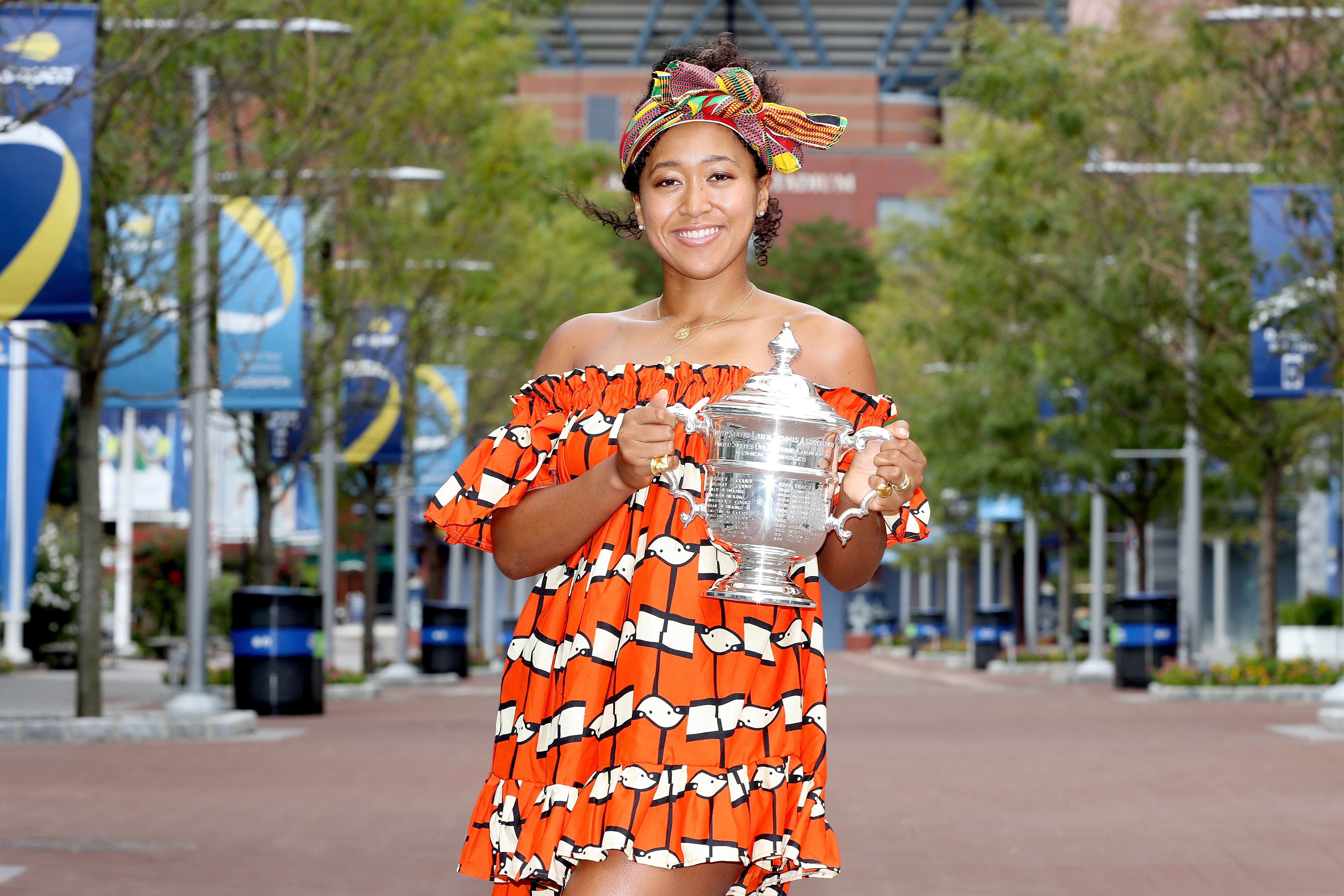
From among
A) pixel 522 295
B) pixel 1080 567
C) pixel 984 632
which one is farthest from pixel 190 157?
pixel 1080 567

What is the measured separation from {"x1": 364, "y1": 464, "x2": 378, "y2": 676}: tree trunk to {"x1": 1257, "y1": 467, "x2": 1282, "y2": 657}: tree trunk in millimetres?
12292

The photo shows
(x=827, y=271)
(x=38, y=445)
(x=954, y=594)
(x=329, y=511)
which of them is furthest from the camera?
(x=827, y=271)

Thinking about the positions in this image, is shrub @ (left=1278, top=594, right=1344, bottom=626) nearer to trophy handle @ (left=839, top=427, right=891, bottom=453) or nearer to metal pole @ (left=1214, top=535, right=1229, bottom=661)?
metal pole @ (left=1214, top=535, right=1229, bottom=661)

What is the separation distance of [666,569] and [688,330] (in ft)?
1.54

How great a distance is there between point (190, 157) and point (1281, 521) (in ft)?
140

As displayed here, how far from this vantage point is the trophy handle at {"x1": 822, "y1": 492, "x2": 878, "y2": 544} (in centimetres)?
337

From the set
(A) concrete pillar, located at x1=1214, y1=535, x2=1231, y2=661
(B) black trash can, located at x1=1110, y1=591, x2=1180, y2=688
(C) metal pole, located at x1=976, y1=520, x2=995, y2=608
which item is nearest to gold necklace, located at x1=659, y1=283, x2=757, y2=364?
(B) black trash can, located at x1=1110, y1=591, x2=1180, y2=688

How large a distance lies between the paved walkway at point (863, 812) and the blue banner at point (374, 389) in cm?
723

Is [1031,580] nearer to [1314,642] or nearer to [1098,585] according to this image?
[1314,642]

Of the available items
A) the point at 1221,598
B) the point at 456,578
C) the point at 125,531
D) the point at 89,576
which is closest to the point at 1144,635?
the point at 89,576

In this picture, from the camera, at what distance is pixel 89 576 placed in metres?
17.4

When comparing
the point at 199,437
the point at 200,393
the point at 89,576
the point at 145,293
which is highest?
the point at 145,293

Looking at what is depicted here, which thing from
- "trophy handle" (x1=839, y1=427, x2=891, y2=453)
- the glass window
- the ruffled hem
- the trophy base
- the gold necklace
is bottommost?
the ruffled hem

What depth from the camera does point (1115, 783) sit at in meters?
14.2
